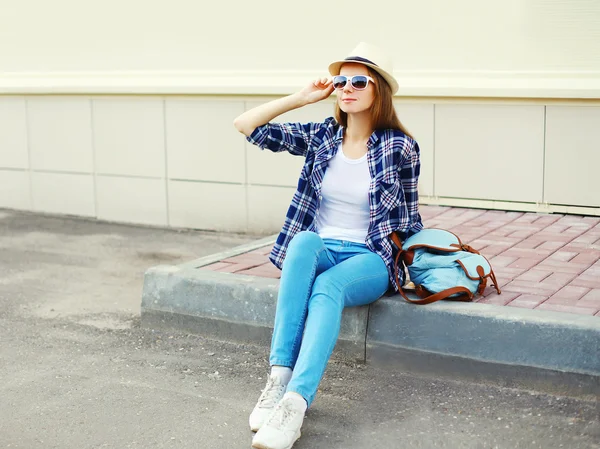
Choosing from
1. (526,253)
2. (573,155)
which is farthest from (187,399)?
(573,155)

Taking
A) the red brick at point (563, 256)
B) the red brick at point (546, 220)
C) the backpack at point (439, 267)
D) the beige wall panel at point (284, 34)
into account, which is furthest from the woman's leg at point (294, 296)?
the beige wall panel at point (284, 34)

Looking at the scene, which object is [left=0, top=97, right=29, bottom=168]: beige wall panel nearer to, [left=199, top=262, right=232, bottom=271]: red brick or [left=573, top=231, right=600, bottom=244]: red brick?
[left=199, top=262, right=232, bottom=271]: red brick

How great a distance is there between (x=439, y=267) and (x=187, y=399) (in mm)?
1265

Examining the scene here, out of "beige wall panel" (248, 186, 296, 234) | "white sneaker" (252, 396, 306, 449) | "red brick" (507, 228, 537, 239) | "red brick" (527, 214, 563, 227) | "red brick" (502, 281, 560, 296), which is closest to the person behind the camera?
"white sneaker" (252, 396, 306, 449)

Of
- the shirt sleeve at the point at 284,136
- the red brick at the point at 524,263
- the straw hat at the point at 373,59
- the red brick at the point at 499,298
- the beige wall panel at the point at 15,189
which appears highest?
the straw hat at the point at 373,59

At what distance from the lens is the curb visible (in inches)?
155

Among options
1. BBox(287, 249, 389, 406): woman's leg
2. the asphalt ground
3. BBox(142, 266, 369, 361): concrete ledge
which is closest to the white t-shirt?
BBox(287, 249, 389, 406): woman's leg

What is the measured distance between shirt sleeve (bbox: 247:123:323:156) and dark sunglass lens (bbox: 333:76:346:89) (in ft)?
0.94

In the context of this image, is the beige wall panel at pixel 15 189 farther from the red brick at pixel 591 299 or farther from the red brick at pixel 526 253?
the red brick at pixel 591 299

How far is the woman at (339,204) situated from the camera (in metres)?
3.86

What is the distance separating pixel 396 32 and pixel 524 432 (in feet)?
12.9

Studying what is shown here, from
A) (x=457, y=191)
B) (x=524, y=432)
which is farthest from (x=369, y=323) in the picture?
(x=457, y=191)

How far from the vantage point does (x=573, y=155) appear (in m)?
6.48

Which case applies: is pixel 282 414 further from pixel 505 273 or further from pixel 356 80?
pixel 505 273
